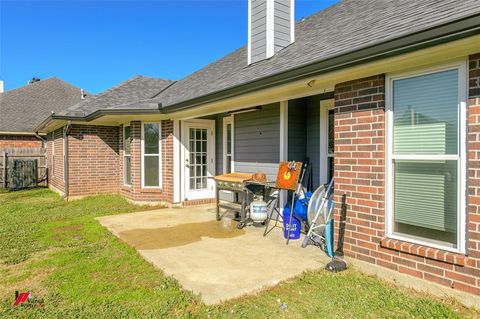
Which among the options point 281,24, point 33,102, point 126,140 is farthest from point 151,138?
point 33,102

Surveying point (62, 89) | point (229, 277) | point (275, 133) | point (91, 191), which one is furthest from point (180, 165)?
point (62, 89)

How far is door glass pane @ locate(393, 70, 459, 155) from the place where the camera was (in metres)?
3.04

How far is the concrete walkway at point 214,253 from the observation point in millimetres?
3441

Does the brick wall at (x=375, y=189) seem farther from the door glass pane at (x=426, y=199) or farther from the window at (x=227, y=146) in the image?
the window at (x=227, y=146)

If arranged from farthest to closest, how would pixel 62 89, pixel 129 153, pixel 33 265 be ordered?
pixel 62 89, pixel 129 153, pixel 33 265

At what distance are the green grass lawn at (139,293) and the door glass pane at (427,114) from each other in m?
1.52

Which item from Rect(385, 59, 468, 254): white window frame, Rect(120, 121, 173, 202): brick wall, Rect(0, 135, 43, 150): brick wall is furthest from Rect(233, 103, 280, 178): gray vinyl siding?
Rect(0, 135, 43, 150): brick wall

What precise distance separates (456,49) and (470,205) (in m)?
1.45

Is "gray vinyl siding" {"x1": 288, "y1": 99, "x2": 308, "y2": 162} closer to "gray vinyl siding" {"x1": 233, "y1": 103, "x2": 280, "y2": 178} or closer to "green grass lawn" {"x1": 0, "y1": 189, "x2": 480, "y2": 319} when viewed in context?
"gray vinyl siding" {"x1": 233, "y1": 103, "x2": 280, "y2": 178}

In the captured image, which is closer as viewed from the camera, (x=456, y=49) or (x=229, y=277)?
(x=456, y=49)

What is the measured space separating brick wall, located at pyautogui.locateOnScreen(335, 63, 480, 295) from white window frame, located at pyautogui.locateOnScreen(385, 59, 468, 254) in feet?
0.18

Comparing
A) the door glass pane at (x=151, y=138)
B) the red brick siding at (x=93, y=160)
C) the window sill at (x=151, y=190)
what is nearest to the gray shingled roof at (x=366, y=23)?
the door glass pane at (x=151, y=138)

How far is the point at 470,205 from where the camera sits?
9.35ft

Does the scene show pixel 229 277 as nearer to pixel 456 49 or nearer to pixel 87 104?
pixel 456 49
